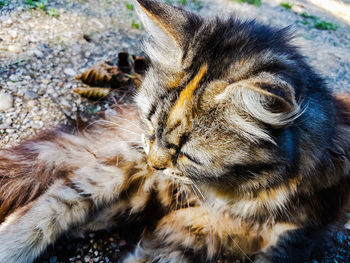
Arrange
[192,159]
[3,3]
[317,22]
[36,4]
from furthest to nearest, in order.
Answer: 1. [317,22]
2. [36,4]
3. [3,3]
4. [192,159]

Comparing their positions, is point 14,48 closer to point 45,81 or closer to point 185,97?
point 45,81

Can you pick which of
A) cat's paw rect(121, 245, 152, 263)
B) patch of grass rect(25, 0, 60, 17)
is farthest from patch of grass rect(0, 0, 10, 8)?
cat's paw rect(121, 245, 152, 263)

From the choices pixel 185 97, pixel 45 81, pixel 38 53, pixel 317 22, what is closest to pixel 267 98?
pixel 185 97

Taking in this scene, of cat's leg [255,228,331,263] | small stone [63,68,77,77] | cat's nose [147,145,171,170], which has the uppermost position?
cat's nose [147,145,171,170]

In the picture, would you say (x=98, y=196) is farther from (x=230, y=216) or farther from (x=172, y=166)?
(x=230, y=216)

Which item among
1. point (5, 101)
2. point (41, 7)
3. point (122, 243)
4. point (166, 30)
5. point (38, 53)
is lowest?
point (122, 243)

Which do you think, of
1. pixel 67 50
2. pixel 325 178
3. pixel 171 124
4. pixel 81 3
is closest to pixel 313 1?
pixel 81 3

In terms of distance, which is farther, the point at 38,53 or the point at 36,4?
the point at 36,4

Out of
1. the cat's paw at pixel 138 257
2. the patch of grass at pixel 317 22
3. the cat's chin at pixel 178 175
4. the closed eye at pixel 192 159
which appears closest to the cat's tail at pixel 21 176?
the cat's paw at pixel 138 257

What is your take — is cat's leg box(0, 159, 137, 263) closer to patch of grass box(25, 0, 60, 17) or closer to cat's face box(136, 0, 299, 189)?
cat's face box(136, 0, 299, 189)
